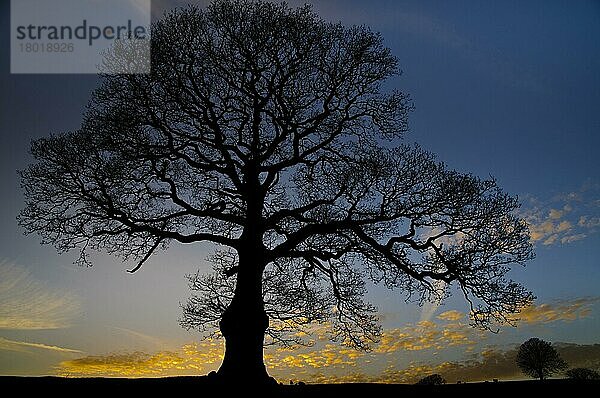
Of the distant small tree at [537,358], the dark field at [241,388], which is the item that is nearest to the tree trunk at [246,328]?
the dark field at [241,388]

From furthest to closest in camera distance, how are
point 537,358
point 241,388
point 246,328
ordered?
point 537,358 → point 246,328 → point 241,388

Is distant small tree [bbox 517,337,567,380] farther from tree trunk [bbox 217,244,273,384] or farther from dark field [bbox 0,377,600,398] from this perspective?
tree trunk [bbox 217,244,273,384]

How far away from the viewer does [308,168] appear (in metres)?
16.3

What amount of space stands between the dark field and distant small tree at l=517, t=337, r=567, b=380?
11.3 feet

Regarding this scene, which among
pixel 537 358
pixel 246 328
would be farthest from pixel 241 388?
pixel 537 358

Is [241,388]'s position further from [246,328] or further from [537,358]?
[537,358]

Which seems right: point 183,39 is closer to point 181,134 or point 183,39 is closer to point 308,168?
point 181,134

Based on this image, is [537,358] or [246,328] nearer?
[246,328]

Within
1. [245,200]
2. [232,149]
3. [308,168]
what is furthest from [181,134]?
[308,168]

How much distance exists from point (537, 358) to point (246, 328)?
9.16 meters

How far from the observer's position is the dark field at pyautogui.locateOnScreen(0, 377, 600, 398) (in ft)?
39.9

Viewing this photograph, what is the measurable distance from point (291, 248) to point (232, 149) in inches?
118

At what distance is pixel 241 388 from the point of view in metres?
13.2

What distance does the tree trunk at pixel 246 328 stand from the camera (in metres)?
14.0
